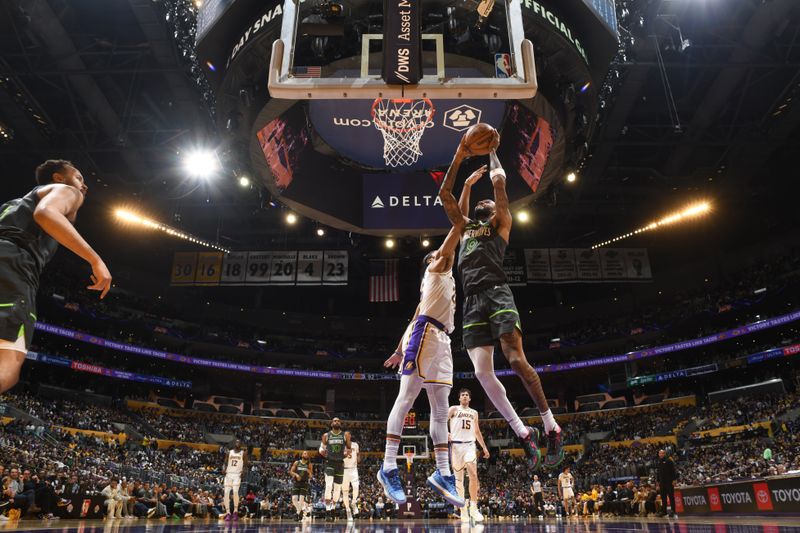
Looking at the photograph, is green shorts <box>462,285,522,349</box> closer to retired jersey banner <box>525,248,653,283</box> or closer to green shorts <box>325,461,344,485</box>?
green shorts <box>325,461,344,485</box>

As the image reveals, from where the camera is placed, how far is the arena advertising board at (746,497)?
9.04 m

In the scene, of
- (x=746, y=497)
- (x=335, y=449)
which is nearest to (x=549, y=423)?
(x=335, y=449)

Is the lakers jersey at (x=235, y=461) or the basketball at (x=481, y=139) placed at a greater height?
the basketball at (x=481, y=139)

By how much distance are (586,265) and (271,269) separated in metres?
16.4

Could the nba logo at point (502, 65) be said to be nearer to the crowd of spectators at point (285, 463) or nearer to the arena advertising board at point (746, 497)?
the arena advertising board at point (746, 497)

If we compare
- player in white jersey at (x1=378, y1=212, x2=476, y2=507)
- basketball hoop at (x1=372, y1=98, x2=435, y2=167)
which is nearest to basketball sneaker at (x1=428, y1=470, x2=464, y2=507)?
player in white jersey at (x1=378, y1=212, x2=476, y2=507)

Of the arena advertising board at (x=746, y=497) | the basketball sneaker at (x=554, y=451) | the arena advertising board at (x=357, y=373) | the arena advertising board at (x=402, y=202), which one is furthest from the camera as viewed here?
the arena advertising board at (x=357, y=373)

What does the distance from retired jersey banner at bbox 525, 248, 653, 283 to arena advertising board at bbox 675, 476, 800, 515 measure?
14974 mm

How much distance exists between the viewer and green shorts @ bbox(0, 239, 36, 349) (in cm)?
284

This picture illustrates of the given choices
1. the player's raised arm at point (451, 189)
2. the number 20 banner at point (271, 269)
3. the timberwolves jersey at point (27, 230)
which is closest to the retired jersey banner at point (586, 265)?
the number 20 banner at point (271, 269)

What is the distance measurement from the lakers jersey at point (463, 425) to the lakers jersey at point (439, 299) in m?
4.59

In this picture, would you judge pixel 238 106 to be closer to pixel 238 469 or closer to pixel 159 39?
pixel 159 39

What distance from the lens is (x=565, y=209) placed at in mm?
27625

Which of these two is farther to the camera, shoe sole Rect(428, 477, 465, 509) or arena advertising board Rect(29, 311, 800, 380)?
arena advertising board Rect(29, 311, 800, 380)
